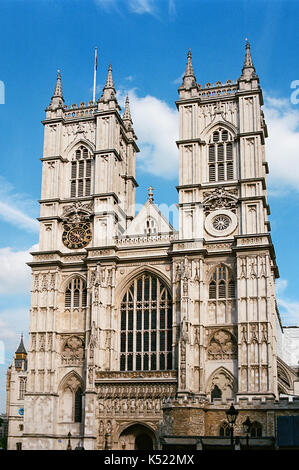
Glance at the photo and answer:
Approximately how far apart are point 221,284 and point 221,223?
4.27 metres

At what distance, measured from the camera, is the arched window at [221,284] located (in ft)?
141

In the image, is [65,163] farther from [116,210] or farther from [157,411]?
[157,411]

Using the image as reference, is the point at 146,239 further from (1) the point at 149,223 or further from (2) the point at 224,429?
(2) the point at 224,429

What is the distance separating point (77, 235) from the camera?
4725 cm

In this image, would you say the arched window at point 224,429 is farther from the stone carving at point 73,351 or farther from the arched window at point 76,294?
the arched window at point 76,294

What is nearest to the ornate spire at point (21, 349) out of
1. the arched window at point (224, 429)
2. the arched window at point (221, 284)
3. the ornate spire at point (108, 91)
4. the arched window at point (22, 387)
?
the arched window at point (22, 387)

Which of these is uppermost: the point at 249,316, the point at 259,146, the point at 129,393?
the point at 259,146

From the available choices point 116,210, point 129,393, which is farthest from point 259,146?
point 129,393

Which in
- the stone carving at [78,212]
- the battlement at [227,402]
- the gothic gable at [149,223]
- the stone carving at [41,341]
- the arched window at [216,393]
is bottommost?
the battlement at [227,402]

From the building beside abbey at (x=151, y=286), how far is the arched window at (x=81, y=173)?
0.09 metres

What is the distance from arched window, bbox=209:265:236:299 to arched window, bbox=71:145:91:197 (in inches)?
465

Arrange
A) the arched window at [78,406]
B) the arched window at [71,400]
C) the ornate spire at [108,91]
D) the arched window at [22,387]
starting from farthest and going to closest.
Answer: the arched window at [22,387] < the ornate spire at [108,91] < the arched window at [71,400] < the arched window at [78,406]

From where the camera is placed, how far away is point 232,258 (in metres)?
43.4

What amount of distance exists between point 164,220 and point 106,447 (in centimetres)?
1601
